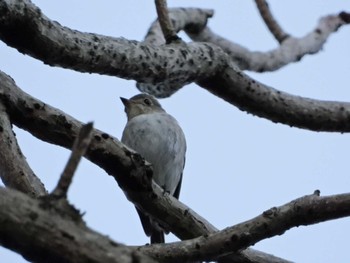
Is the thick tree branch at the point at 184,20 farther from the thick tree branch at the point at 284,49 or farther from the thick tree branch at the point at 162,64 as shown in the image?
the thick tree branch at the point at 162,64

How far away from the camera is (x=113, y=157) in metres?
3.70

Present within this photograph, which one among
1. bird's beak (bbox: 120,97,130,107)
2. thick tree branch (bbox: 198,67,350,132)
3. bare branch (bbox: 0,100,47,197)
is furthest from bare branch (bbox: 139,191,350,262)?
bird's beak (bbox: 120,97,130,107)

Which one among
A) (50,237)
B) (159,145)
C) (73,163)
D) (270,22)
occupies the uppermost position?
(270,22)

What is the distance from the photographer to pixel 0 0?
375 cm

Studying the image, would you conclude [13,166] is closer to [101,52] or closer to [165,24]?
[101,52]

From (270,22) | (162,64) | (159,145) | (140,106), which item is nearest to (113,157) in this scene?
(162,64)

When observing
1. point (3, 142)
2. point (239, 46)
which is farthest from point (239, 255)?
point (239, 46)

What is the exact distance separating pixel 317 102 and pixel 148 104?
3077 millimetres

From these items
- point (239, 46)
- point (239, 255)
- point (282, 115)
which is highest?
point (239, 46)

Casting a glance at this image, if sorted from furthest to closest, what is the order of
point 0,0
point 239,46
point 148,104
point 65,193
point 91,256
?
point 148,104 → point 239,46 → point 0,0 → point 65,193 → point 91,256

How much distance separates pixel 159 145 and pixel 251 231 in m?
3.60

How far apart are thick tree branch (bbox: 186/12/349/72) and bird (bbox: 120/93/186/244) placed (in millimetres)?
954

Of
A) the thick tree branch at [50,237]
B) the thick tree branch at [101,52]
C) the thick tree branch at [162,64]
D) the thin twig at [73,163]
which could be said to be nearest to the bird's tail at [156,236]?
the thick tree branch at [162,64]

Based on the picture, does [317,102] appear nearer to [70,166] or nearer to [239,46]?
[239,46]
